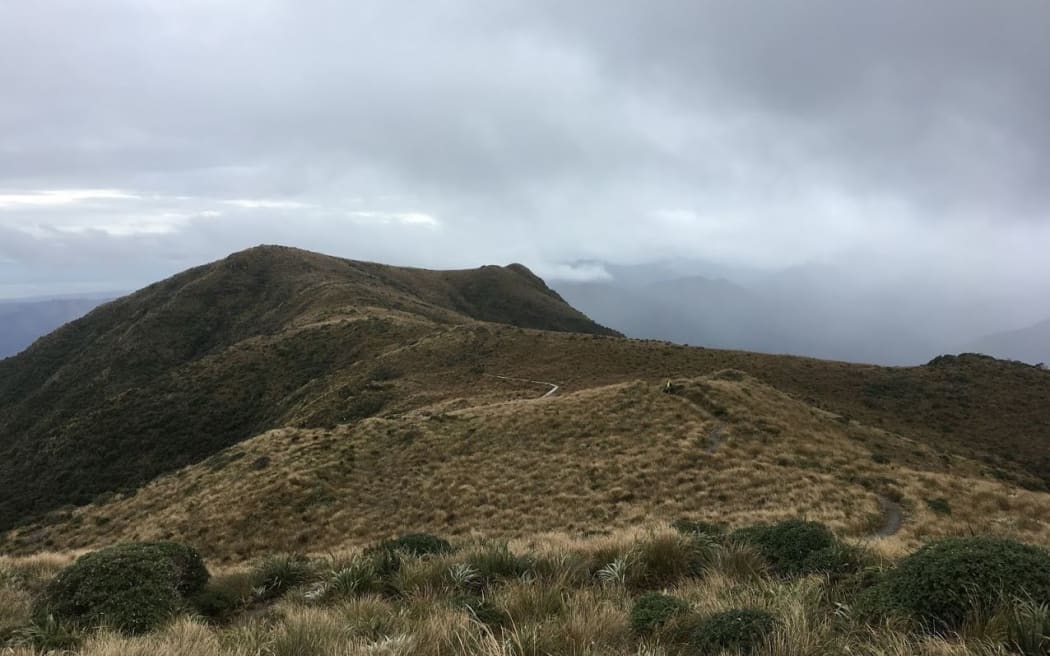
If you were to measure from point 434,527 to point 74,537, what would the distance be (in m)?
17.2

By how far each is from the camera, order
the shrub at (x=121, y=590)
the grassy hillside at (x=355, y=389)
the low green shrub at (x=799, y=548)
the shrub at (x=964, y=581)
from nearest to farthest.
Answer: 1. the shrub at (x=964, y=581)
2. the shrub at (x=121, y=590)
3. the low green shrub at (x=799, y=548)
4. the grassy hillside at (x=355, y=389)

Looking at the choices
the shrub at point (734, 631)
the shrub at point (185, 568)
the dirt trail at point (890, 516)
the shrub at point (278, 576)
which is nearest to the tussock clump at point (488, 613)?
the shrub at point (734, 631)

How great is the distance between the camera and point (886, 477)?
19.6m

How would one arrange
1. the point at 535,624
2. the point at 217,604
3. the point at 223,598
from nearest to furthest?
the point at 535,624 → the point at 217,604 → the point at 223,598

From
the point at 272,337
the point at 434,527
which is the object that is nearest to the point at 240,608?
the point at 434,527

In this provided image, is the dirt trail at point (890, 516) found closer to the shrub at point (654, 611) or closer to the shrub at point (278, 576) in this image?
the shrub at point (654, 611)

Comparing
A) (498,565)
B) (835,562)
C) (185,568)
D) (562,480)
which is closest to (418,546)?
(498,565)

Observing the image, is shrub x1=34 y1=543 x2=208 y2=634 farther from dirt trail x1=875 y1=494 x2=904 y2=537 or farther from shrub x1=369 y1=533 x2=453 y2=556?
dirt trail x1=875 y1=494 x2=904 y2=537

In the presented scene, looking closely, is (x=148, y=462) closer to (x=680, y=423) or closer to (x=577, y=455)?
(x=577, y=455)

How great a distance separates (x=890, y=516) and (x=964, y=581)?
13759 millimetres

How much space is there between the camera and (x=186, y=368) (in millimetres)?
52688

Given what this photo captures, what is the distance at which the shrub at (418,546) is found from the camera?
330 inches

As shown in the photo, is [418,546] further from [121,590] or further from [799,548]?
[799,548]

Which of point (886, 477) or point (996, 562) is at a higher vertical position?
point (996, 562)
